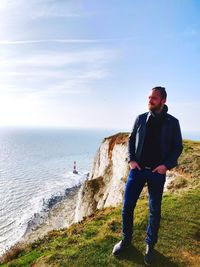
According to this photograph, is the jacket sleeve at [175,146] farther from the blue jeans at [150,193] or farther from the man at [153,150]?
the blue jeans at [150,193]

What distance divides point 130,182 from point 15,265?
494 centimetres

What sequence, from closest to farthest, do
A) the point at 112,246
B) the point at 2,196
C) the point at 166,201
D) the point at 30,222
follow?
the point at 112,246 < the point at 166,201 < the point at 30,222 < the point at 2,196

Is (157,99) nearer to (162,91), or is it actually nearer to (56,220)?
(162,91)

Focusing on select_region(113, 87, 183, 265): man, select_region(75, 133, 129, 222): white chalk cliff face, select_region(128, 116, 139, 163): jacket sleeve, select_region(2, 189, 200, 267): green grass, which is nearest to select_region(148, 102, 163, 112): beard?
select_region(113, 87, 183, 265): man

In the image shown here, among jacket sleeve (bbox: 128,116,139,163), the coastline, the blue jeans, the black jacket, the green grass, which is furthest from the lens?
the coastline

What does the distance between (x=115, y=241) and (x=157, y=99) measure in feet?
15.8

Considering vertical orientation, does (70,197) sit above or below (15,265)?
below

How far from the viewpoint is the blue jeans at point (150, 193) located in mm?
7500

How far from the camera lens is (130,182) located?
304 inches

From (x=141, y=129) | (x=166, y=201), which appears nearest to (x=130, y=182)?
(x=141, y=129)

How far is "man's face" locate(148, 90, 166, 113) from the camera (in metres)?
7.20

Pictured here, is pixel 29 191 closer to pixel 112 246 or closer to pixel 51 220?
pixel 51 220

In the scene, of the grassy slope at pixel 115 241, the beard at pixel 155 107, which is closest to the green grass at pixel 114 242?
the grassy slope at pixel 115 241

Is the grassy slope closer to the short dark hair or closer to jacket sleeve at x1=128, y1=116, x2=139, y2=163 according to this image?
jacket sleeve at x1=128, y1=116, x2=139, y2=163
